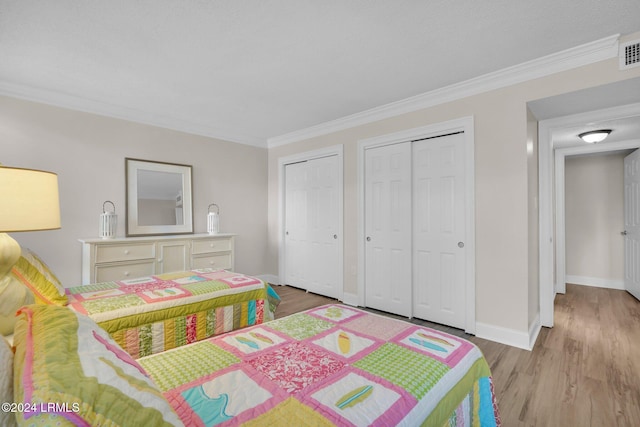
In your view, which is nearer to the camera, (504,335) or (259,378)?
(259,378)

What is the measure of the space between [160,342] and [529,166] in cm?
328

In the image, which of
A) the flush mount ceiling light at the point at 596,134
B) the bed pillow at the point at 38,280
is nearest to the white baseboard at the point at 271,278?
the bed pillow at the point at 38,280

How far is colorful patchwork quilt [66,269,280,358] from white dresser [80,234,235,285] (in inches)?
33.8

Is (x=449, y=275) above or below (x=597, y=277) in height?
above

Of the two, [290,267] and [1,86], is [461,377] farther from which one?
[1,86]

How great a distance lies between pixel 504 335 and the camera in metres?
2.76

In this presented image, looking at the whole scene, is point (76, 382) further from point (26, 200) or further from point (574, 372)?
point (574, 372)

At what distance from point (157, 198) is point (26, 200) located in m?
2.73

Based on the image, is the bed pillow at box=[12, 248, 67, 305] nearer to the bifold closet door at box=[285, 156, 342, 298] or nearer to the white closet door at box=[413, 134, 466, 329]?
the bifold closet door at box=[285, 156, 342, 298]

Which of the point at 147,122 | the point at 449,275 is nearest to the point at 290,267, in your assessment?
the point at 449,275

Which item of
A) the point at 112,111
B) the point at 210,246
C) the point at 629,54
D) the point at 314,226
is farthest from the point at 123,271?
the point at 629,54

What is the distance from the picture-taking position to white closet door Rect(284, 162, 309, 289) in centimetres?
462

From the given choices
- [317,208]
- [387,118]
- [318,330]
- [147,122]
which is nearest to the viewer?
[318,330]

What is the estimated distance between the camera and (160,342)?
2.05 meters
